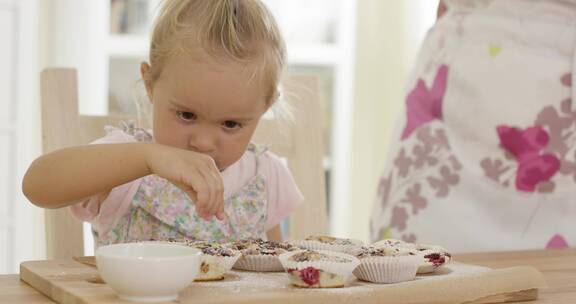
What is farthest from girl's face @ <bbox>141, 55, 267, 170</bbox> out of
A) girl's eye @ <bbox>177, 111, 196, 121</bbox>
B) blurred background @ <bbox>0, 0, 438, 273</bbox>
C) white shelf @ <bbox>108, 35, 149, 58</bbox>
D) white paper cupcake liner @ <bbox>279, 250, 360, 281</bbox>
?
white shelf @ <bbox>108, 35, 149, 58</bbox>

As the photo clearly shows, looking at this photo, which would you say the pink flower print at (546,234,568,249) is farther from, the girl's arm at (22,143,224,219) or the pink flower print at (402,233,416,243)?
the girl's arm at (22,143,224,219)

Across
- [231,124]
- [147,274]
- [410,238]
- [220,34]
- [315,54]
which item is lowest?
[410,238]

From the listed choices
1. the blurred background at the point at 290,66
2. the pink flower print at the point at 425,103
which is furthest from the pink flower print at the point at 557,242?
the blurred background at the point at 290,66

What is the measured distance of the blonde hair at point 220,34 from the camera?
3.83 ft

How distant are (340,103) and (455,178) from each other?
81.7 inches

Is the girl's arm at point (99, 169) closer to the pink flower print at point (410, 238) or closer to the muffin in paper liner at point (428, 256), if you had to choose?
A: the muffin in paper liner at point (428, 256)

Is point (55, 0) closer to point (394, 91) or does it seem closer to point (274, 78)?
point (394, 91)

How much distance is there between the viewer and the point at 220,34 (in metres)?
1.17

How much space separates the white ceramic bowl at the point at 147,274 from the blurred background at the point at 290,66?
2349 mm

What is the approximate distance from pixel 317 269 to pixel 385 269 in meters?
0.11

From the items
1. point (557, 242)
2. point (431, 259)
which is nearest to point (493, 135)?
point (557, 242)

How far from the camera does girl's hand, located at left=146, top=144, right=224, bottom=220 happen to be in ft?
2.95

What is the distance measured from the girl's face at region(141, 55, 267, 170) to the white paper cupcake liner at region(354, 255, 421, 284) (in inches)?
11.3

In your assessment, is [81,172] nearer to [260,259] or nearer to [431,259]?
[260,259]
